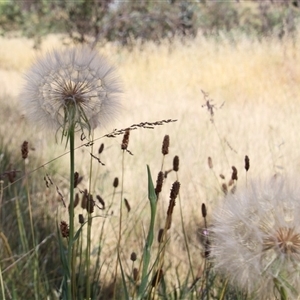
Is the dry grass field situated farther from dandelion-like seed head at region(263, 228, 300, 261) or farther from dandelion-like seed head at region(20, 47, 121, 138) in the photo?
dandelion-like seed head at region(263, 228, 300, 261)

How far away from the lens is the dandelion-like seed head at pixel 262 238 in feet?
2.84

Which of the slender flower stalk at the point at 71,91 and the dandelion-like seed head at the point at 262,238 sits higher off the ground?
the slender flower stalk at the point at 71,91

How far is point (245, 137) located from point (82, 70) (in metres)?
3.00

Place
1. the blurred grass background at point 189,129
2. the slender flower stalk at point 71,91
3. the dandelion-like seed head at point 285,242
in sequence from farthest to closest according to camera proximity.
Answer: the blurred grass background at point 189,129, the slender flower stalk at point 71,91, the dandelion-like seed head at point 285,242

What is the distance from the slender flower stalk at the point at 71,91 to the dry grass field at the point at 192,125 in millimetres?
89

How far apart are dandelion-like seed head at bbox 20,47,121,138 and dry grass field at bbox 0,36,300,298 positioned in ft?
0.29

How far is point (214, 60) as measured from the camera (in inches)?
325

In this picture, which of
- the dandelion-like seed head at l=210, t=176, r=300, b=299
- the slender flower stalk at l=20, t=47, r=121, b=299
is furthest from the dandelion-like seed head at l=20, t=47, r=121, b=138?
the dandelion-like seed head at l=210, t=176, r=300, b=299

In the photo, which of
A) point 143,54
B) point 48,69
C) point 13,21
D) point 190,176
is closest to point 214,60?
point 143,54

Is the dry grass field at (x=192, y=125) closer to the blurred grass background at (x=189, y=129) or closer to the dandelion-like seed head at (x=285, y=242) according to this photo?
the blurred grass background at (x=189, y=129)

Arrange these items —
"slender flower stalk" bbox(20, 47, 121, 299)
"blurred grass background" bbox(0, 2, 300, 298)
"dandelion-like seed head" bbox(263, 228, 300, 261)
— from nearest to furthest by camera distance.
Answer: "dandelion-like seed head" bbox(263, 228, 300, 261), "slender flower stalk" bbox(20, 47, 121, 299), "blurred grass background" bbox(0, 2, 300, 298)

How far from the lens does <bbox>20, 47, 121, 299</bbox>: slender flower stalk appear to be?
120 centimetres

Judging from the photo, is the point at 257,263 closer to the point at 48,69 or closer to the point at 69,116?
the point at 69,116

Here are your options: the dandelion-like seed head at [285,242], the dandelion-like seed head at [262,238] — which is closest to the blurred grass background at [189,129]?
the dandelion-like seed head at [262,238]
